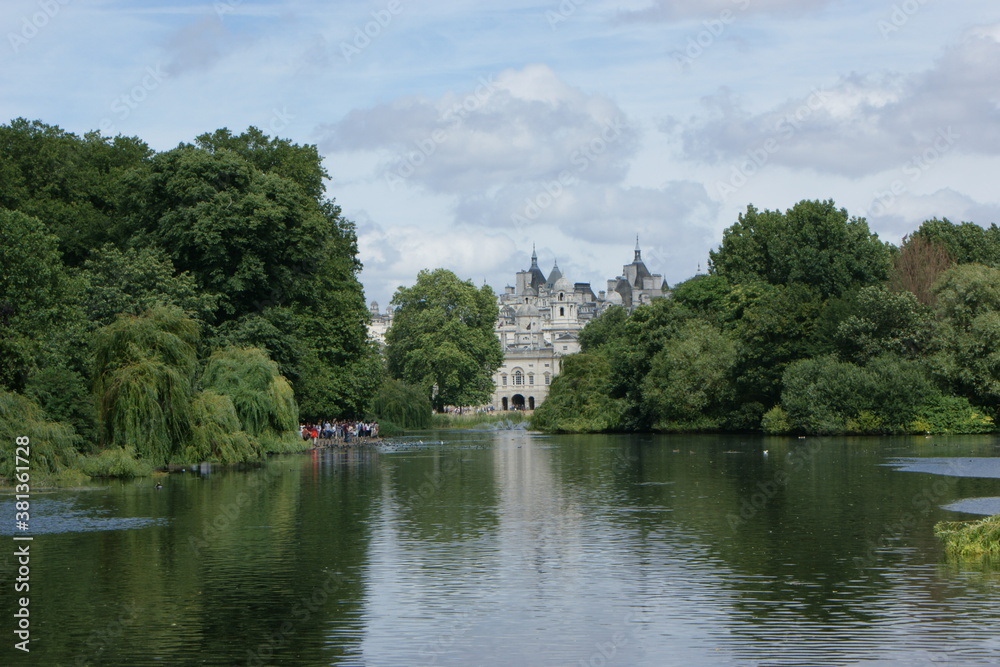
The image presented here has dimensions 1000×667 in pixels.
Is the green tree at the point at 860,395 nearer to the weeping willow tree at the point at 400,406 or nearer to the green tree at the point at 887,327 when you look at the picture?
the green tree at the point at 887,327

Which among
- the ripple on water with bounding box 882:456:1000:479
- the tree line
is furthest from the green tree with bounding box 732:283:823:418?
the ripple on water with bounding box 882:456:1000:479

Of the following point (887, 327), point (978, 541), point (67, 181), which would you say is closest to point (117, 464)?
point (978, 541)

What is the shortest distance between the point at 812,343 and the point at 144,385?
37409mm

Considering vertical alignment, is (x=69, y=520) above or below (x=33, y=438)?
below

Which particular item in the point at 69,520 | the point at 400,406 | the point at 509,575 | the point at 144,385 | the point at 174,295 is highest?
the point at 174,295

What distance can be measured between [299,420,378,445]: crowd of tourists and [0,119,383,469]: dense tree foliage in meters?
1.83

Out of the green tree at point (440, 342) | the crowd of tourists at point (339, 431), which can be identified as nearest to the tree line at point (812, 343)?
the crowd of tourists at point (339, 431)

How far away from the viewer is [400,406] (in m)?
82.4

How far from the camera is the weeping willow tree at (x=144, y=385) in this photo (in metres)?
32.4

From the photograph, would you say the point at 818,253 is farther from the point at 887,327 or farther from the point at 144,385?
the point at 144,385

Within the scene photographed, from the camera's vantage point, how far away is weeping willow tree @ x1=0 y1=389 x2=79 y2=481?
27359 millimetres

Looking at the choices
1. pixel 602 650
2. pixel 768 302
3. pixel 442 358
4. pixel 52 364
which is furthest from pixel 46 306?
pixel 442 358

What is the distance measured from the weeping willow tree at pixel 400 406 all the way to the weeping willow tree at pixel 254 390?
118 ft

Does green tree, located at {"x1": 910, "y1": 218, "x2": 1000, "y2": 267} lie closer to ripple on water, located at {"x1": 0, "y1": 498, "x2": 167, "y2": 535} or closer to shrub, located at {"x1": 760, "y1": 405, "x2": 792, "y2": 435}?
shrub, located at {"x1": 760, "y1": 405, "x2": 792, "y2": 435}
